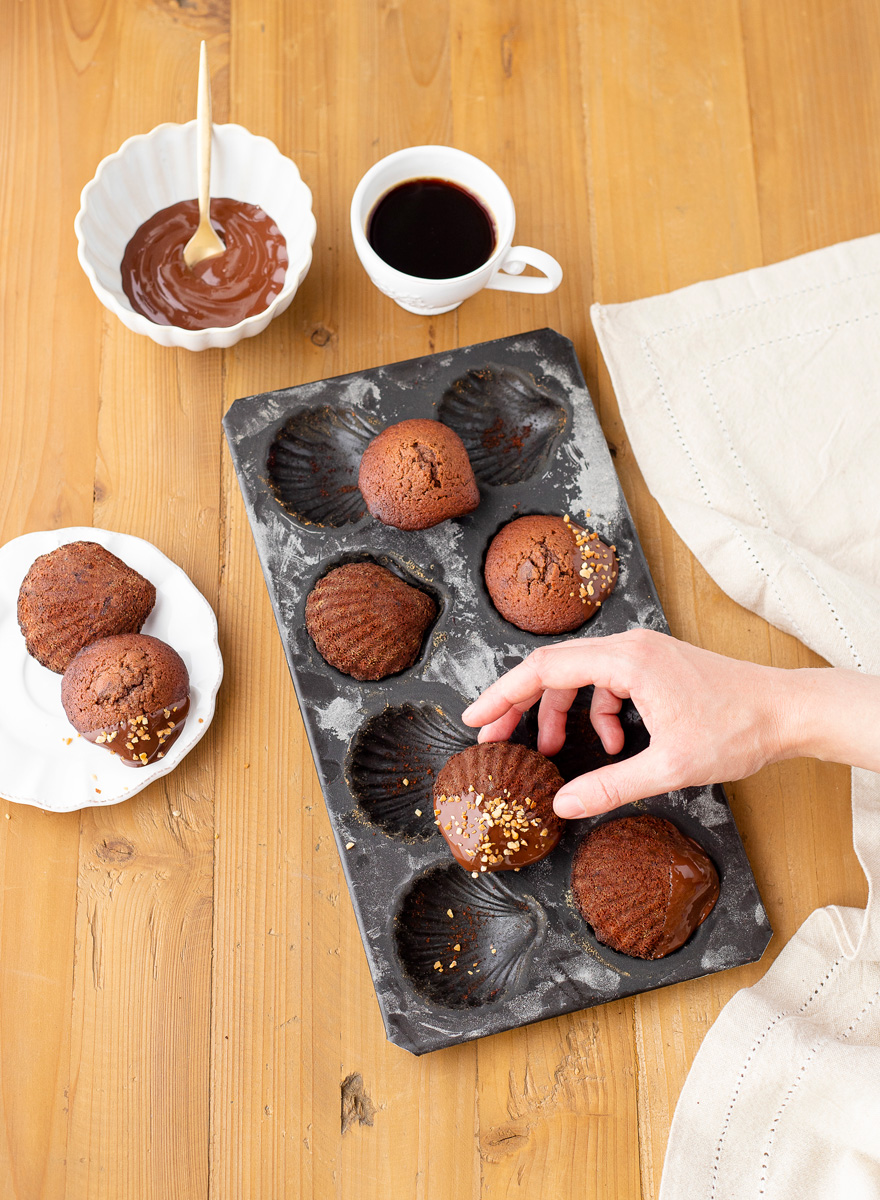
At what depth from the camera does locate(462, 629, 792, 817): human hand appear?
153 cm

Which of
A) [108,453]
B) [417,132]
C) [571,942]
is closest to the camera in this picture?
[571,942]

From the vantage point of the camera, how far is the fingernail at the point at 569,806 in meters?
1.56

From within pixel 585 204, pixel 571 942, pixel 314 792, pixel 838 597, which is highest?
pixel 585 204

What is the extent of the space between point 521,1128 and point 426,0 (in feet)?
8.45

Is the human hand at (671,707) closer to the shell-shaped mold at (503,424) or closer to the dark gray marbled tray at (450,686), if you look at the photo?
the dark gray marbled tray at (450,686)

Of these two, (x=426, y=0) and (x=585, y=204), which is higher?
(x=426, y=0)

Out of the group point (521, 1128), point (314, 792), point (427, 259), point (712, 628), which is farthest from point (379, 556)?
point (521, 1128)

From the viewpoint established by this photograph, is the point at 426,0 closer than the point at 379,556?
No

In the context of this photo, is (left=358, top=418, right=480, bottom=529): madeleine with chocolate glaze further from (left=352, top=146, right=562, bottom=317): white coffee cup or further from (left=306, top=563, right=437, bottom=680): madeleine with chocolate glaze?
(left=352, top=146, right=562, bottom=317): white coffee cup

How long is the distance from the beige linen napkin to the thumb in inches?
21.4

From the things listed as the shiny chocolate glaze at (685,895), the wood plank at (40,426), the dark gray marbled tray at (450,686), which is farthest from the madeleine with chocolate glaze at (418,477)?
the shiny chocolate glaze at (685,895)

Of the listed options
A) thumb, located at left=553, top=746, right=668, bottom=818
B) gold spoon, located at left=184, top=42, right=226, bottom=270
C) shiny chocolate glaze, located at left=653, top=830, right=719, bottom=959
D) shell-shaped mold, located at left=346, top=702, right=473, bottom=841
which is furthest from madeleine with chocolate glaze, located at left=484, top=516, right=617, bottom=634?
gold spoon, located at left=184, top=42, right=226, bottom=270

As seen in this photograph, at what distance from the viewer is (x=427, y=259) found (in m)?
1.87

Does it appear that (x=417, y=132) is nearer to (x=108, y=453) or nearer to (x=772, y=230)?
(x=772, y=230)
